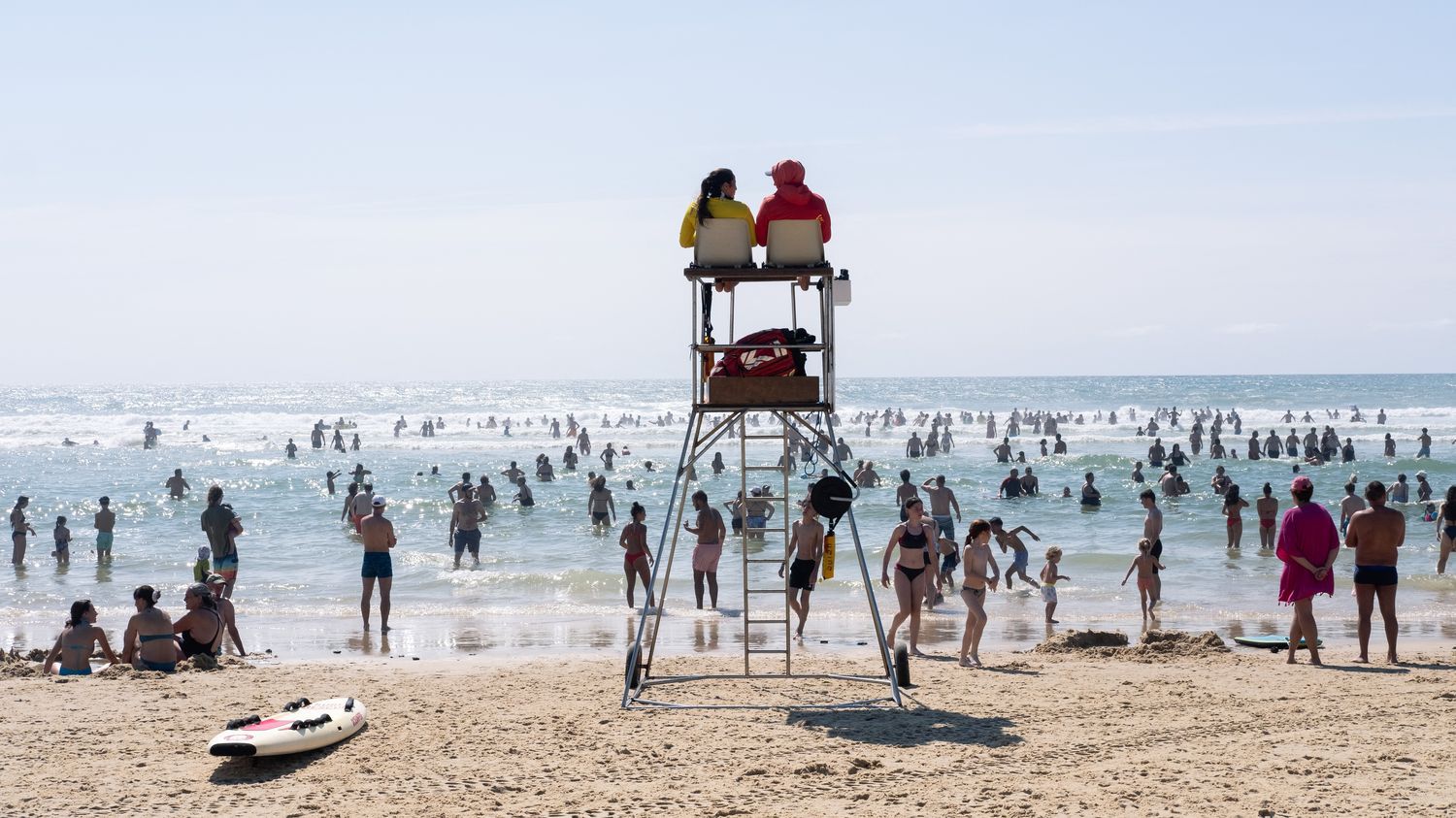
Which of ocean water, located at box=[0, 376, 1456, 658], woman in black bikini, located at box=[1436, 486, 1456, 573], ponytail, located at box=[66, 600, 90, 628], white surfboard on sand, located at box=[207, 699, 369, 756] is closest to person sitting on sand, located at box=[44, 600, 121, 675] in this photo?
ponytail, located at box=[66, 600, 90, 628]

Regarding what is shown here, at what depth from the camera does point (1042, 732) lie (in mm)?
7508

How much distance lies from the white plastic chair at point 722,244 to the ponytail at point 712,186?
0.08 m

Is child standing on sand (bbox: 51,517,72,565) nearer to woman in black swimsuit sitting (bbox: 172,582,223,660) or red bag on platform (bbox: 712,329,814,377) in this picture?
woman in black swimsuit sitting (bbox: 172,582,223,660)

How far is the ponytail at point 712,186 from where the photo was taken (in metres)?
7.48

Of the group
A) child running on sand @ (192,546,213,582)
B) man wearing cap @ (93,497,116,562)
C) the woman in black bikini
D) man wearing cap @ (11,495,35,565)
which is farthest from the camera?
man wearing cap @ (93,497,116,562)

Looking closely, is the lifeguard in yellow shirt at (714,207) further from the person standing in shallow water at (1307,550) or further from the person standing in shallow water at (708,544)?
Result: the person standing in shallow water at (708,544)

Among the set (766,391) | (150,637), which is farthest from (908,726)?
(150,637)

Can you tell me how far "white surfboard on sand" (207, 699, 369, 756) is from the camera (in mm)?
6832

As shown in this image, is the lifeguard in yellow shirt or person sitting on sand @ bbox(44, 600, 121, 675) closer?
the lifeguard in yellow shirt

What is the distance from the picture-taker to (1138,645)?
426 inches

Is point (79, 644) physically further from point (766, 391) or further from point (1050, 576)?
point (1050, 576)

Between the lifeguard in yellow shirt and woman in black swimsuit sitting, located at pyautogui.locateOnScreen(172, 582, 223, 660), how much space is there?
5408 mm

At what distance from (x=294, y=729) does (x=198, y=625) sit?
3.61 metres

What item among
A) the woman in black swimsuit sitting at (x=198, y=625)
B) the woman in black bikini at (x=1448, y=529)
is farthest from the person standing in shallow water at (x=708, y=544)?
the woman in black bikini at (x=1448, y=529)
